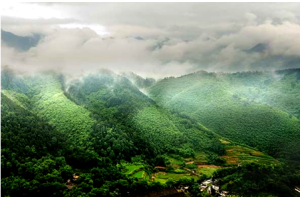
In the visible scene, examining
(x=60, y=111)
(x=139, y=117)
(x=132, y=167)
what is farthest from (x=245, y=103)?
(x=60, y=111)

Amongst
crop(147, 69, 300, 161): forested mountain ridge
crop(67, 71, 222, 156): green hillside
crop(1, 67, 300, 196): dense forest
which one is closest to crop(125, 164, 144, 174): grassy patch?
crop(1, 67, 300, 196): dense forest

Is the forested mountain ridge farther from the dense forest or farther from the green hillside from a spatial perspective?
the green hillside

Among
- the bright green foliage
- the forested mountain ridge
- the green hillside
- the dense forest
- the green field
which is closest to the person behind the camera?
the dense forest

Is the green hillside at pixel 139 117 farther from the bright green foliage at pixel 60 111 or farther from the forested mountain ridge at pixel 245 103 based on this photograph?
the forested mountain ridge at pixel 245 103

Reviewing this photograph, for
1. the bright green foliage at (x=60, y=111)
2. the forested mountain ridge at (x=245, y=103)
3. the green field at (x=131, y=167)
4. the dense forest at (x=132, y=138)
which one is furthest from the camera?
the forested mountain ridge at (x=245, y=103)

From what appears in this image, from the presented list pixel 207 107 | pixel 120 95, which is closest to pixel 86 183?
pixel 120 95

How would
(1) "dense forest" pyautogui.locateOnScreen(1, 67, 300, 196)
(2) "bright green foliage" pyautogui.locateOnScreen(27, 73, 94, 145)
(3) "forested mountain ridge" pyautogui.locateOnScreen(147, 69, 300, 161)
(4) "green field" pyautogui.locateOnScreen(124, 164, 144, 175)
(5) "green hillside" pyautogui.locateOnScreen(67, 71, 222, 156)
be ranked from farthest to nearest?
1. (3) "forested mountain ridge" pyautogui.locateOnScreen(147, 69, 300, 161)
2. (5) "green hillside" pyautogui.locateOnScreen(67, 71, 222, 156)
3. (2) "bright green foliage" pyautogui.locateOnScreen(27, 73, 94, 145)
4. (4) "green field" pyautogui.locateOnScreen(124, 164, 144, 175)
5. (1) "dense forest" pyautogui.locateOnScreen(1, 67, 300, 196)

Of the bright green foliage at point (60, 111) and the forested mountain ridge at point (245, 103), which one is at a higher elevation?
the bright green foliage at point (60, 111)

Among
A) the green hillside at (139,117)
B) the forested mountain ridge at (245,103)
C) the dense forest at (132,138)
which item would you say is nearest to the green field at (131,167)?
the dense forest at (132,138)

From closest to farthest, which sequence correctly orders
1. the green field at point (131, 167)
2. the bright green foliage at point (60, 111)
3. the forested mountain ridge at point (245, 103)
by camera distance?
the green field at point (131, 167) → the bright green foliage at point (60, 111) → the forested mountain ridge at point (245, 103)
